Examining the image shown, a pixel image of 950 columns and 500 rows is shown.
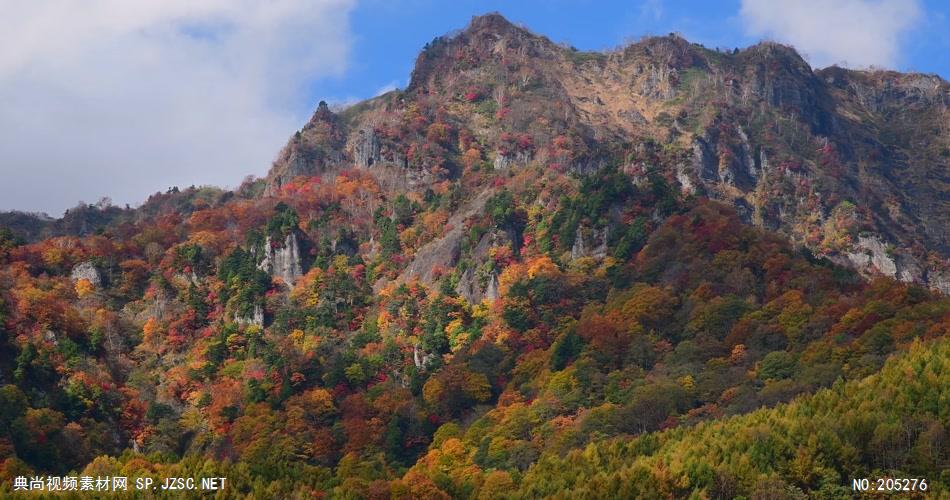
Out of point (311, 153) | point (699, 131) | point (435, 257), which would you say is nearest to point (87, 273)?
point (435, 257)

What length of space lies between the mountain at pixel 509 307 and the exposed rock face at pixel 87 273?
0.59 metres

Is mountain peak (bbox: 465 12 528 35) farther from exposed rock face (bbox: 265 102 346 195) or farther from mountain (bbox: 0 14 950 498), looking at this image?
exposed rock face (bbox: 265 102 346 195)

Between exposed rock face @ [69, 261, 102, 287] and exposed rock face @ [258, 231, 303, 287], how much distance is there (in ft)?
51.7

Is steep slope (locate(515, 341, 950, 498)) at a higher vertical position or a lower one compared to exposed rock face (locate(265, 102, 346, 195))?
lower

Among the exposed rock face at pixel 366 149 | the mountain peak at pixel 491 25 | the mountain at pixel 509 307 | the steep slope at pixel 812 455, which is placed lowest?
the steep slope at pixel 812 455

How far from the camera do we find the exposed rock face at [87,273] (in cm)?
11994

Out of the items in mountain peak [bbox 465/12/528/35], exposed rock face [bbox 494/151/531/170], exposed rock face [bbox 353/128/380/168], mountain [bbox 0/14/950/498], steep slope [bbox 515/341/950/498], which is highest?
mountain peak [bbox 465/12/528/35]

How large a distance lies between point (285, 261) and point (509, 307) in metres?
30.3

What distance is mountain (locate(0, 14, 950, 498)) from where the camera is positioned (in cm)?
6975

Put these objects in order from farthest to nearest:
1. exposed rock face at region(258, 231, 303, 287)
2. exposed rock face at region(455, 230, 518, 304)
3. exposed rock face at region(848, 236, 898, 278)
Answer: exposed rock face at region(848, 236, 898, 278) < exposed rock face at region(258, 231, 303, 287) < exposed rock face at region(455, 230, 518, 304)

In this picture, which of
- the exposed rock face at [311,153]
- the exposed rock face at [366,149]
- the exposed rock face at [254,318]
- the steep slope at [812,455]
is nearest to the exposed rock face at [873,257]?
the exposed rock face at [366,149]

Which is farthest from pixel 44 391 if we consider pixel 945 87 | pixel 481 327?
pixel 945 87

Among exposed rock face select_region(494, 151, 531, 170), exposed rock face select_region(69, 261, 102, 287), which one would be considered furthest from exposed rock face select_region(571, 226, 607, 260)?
exposed rock face select_region(69, 261, 102, 287)

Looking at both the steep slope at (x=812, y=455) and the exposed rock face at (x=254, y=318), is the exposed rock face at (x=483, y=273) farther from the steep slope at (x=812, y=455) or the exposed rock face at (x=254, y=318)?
the steep slope at (x=812, y=455)
